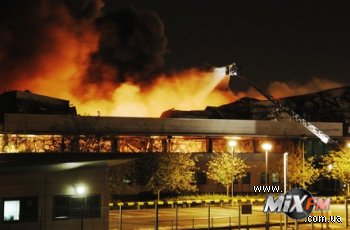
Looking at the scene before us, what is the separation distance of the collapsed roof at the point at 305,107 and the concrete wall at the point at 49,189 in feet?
263

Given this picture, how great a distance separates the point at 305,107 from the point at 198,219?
11006 cm

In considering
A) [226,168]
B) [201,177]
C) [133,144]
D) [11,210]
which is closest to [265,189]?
[201,177]

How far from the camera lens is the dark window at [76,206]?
27.4m

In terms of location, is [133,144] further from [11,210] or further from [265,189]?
[11,210]

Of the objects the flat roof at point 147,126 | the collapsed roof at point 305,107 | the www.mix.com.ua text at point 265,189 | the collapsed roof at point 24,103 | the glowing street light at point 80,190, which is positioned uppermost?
the collapsed roof at point 305,107

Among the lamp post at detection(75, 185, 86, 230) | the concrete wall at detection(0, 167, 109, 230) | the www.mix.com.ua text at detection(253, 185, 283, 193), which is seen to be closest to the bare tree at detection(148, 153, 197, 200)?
the www.mix.com.ua text at detection(253, 185, 283, 193)

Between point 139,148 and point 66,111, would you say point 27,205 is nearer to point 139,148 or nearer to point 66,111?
point 139,148

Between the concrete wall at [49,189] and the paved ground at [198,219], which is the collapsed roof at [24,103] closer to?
the paved ground at [198,219]

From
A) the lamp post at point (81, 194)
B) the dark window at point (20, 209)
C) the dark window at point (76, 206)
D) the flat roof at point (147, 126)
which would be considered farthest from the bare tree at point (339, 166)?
the dark window at point (20, 209)

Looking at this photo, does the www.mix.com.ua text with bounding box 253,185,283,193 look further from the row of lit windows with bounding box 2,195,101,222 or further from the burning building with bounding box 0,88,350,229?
the row of lit windows with bounding box 2,195,101,222

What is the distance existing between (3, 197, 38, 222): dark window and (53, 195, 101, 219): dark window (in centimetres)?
91

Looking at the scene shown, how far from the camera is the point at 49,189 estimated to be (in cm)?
2720

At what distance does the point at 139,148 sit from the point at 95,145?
731 cm

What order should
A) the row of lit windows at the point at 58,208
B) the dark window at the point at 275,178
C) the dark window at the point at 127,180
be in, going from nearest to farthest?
the row of lit windows at the point at 58,208 → the dark window at the point at 127,180 → the dark window at the point at 275,178
